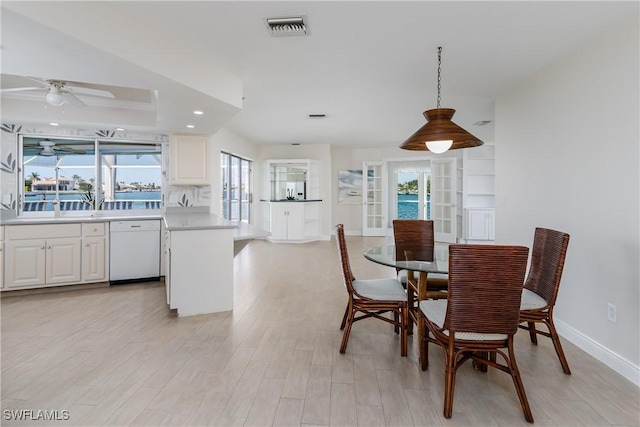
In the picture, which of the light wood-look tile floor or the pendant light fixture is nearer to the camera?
the light wood-look tile floor

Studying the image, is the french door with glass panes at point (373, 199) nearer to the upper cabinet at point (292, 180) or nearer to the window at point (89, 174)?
the upper cabinet at point (292, 180)

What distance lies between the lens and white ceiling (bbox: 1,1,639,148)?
211cm

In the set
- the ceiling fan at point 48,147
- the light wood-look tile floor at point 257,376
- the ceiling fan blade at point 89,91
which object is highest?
the ceiling fan blade at point 89,91

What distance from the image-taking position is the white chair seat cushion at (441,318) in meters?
1.80

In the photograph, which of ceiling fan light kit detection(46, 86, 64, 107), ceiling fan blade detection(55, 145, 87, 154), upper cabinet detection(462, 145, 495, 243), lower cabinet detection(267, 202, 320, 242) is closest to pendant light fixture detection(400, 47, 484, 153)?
ceiling fan light kit detection(46, 86, 64, 107)

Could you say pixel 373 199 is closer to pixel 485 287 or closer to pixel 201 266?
pixel 201 266

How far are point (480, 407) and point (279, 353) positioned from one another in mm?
1361

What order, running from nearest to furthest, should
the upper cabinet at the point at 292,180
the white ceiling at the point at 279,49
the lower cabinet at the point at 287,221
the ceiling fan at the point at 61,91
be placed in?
the white ceiling at the point at 279,49 → the ceiling fan at the point at 61,91 → the lower cabinet at the point at 287,221 → the upper cabinet at the point at 292,180

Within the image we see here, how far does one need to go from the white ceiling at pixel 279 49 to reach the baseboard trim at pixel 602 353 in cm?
229

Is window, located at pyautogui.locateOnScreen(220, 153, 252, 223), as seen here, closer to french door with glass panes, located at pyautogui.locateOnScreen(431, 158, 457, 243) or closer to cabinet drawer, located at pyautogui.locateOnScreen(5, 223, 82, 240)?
cabinet drawer, located at pyautogui.locateOnScreen(5, 223, 82, 240)

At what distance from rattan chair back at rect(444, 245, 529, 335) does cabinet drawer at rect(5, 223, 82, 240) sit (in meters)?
4.36

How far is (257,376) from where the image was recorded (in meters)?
2.18

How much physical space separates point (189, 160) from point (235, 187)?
2343 millimetres

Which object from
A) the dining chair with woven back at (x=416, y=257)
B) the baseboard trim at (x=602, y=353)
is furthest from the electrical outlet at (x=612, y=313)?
the dining chair with woven back at (x=416, y=257)
